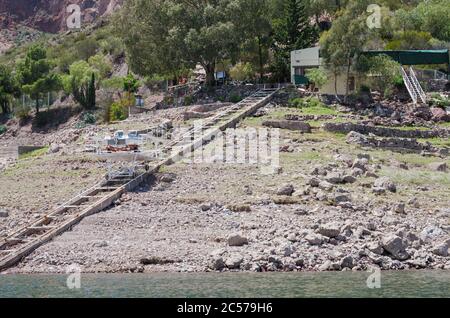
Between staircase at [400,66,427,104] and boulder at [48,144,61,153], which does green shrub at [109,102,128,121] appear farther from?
staircase at [400,66,427,104]

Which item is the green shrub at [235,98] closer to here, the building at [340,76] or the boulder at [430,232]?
the building at [340,76]

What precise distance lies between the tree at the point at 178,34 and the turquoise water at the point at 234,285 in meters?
36.0

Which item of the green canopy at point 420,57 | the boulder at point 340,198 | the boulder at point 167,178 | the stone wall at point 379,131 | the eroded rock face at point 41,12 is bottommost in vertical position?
the boulder at point 340,198

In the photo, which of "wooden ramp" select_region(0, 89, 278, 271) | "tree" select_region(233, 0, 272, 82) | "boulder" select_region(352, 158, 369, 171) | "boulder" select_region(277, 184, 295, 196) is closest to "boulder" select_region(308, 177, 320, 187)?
"boulder" select_region(277, 184, 295, 196)

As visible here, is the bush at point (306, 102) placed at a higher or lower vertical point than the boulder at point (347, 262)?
higher

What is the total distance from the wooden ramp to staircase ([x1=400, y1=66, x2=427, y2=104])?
12.1 metres

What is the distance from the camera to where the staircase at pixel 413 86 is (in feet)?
216

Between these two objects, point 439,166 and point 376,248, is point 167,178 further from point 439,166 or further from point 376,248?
point 376,248

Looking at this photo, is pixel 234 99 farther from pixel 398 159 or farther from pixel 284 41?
pixel 398 159

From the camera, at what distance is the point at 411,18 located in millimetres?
84438

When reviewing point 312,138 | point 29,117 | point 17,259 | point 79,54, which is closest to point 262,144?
point 312,138

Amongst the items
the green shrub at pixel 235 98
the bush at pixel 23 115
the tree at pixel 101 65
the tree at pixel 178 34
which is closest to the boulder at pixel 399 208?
the green shrub at pixel 235 98

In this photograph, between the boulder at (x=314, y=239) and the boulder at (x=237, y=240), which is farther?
the boulder at (x=237, y=240)
